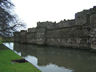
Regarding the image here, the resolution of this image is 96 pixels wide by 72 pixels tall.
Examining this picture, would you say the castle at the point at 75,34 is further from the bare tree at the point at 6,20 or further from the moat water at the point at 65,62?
the bare tree at the point at 6,20

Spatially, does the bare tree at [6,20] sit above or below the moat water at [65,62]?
above

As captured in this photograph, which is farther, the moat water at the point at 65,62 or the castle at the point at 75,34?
the castle at the point at 75,34

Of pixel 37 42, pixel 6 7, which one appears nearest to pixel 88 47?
pixel 6 7

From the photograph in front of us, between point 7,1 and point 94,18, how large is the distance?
9656 mm

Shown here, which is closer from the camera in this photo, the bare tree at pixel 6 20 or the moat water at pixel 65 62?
the moat water at pixel 65 62

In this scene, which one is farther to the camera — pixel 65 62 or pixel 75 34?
pixel 75 34

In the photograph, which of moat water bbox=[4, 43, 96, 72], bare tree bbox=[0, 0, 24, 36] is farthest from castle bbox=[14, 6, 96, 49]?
bare tree bbox=[0, 0, 24, 36]

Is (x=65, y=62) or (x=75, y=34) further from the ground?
(x=75, y=34)

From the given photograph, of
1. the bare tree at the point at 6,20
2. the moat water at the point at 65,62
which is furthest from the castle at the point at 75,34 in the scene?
the bare tree at the point at 6,20

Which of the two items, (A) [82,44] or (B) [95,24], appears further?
(A) [82,44]

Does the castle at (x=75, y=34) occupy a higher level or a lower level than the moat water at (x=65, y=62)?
higher

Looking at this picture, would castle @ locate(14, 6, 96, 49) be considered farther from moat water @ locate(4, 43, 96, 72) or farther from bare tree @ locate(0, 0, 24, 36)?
bare tree @ locate(0, 0, 24, 36)

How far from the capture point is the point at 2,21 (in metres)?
13.8

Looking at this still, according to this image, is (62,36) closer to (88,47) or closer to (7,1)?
(88,47)
